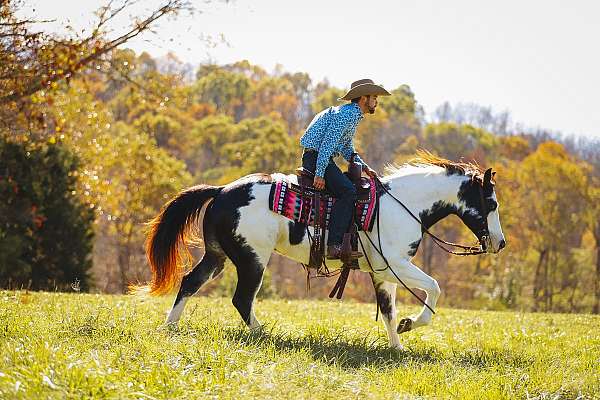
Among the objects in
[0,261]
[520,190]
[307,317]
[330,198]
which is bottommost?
[0,261]

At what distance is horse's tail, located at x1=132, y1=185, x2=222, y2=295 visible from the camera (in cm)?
903

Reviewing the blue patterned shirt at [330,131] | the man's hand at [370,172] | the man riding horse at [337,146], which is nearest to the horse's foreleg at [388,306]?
the man riding horse at [337,146]

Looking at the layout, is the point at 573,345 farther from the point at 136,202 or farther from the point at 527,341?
the point at 136,202

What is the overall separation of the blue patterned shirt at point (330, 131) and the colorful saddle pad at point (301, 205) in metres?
0.39

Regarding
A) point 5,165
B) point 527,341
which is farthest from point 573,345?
point 5,165

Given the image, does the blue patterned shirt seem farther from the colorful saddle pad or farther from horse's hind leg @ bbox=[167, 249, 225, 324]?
horse's hind leg @ bbox=[167, 249, 225, 324]

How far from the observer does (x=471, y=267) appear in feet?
156

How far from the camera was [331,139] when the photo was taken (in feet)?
28.8

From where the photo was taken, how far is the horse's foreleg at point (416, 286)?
8.62 metres

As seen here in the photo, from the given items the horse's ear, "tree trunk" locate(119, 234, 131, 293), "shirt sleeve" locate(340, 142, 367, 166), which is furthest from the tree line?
the horse's ear

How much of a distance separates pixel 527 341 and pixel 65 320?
6429 mm

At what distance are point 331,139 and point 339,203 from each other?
2.62 feet

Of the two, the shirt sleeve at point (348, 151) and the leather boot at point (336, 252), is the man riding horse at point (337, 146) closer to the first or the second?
the leather boot at point (336, 252)

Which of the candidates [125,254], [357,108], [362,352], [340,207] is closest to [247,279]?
[340,207]
